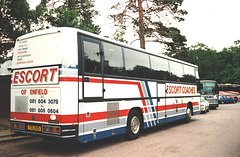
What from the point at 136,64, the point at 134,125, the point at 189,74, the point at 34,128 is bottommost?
the point at 134,125

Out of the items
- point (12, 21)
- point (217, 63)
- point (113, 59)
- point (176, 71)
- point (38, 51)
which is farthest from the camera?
point (217, 63)

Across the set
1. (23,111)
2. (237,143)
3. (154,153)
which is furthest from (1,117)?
(237,143)

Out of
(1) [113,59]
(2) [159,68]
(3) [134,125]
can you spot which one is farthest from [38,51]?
(2) [159,68]

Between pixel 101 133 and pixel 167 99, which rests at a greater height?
pixel 167 99

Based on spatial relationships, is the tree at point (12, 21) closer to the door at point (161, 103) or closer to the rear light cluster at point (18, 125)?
the rear light cluster at point (18, 125)

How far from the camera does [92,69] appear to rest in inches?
281

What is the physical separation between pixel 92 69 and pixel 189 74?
8973 millimetres

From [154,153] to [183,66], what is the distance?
8068 mm

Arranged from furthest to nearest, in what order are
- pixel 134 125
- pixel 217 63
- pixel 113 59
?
pixel 217 63
pixel 134 125
pixel 113 59

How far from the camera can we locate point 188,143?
8281 mm

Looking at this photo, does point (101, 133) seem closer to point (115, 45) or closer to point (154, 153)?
point (154, 153)

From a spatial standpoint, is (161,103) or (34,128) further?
(161,103)

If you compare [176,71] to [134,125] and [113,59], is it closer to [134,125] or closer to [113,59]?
[134,125]

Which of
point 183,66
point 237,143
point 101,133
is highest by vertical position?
point 183,66
